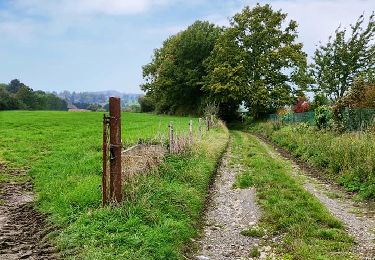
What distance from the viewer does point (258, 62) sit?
5459cm

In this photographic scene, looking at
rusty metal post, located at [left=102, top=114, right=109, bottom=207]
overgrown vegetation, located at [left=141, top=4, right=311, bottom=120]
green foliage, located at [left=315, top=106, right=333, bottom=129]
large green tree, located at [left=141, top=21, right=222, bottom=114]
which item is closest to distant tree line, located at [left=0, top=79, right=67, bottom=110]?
large green tree, located at [left=141, top=21, right=222, bottom=114]

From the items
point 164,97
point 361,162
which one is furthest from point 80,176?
point 164,97

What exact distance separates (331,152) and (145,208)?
11.1m

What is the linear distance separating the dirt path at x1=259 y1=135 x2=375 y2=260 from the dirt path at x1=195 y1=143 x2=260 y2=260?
2.13 metres

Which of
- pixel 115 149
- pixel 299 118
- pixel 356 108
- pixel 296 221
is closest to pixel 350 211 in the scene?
pixel 296 221

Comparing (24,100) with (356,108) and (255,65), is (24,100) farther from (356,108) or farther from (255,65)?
(356,108)

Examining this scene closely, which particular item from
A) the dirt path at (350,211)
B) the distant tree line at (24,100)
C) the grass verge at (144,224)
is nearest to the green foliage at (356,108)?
the dirt path at (350,211)

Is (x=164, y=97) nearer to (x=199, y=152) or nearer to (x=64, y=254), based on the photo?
(x=199, y=152)

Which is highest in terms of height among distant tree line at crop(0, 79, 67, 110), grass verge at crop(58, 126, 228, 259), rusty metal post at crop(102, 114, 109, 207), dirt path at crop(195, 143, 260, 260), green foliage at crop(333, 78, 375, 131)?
distant tree line at crop(0, 79, 67, 110)

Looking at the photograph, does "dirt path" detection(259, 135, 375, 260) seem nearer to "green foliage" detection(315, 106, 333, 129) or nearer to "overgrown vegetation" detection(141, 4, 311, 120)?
"green foliage" detection(315, 106, 333, 129)

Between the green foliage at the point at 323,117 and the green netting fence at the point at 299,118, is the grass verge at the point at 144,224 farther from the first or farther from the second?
the green netting fence at the point at 299,118

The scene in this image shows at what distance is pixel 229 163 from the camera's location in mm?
19828

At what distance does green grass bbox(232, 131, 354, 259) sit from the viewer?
27.3ft

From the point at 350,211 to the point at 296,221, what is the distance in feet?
8.16
